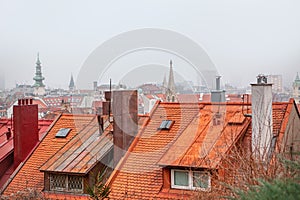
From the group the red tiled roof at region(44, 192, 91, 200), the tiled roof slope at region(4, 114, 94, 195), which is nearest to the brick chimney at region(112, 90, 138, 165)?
the red tiled roof at region(44, 192, 91, 200)

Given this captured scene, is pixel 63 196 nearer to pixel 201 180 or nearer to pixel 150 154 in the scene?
pixel 150 154

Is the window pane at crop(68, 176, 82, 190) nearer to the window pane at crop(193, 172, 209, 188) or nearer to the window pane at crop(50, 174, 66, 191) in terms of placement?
the window pane at crop(50, 174, 66, 191)

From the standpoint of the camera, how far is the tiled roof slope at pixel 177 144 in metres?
8.33

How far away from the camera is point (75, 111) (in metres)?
12.7

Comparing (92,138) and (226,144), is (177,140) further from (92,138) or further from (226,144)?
(92,138)

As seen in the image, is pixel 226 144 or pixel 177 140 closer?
pixel 226 144

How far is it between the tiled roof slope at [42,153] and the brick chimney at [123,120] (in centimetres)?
142

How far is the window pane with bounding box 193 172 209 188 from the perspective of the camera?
7147 mm

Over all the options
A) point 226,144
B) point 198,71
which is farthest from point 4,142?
point 226,144

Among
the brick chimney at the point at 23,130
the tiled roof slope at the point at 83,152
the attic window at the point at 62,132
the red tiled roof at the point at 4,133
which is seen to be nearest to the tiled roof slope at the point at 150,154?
the tiled roof slope at the point at 83,152

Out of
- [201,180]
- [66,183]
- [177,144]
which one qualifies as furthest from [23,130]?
[201,180]

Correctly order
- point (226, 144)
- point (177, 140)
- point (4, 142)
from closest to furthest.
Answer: point (226, 144) < point (177, 140) < point (4, 142)

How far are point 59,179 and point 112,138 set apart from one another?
5.27 ft

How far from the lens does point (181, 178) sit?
837 centimetres
